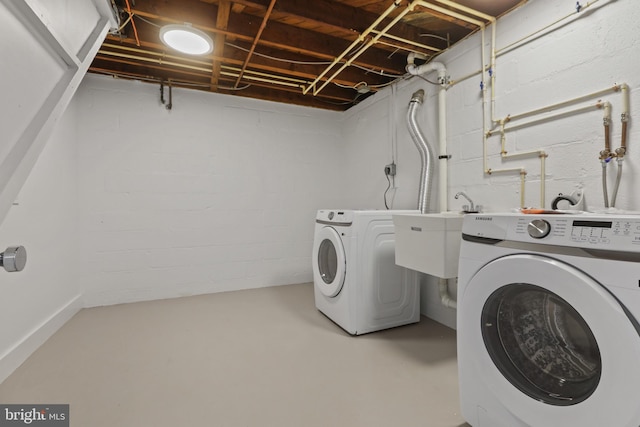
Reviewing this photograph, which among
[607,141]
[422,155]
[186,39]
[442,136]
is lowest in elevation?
[607,141]

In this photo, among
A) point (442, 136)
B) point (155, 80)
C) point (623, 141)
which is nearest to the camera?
point (623, 141)

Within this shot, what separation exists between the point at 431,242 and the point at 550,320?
0.72 metres

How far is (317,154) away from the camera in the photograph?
3.72 meters

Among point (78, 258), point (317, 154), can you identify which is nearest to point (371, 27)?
point (317, 154)

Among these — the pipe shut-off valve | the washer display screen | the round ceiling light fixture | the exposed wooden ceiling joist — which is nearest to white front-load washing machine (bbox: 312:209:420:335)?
the washer display screen

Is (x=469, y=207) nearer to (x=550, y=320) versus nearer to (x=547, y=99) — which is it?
(x=547, y=99)

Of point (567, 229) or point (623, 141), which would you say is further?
point (623, 141)

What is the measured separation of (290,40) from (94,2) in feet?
4.14

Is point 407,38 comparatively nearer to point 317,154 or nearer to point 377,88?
point 377,88

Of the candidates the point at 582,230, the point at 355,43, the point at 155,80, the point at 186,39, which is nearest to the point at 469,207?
the point at 582,230

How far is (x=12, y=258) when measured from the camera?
742 millimetres

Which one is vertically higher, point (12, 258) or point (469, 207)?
point (469, 207)

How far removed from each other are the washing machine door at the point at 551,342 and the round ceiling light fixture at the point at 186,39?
2190mm

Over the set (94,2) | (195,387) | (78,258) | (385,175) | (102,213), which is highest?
(94,2)
